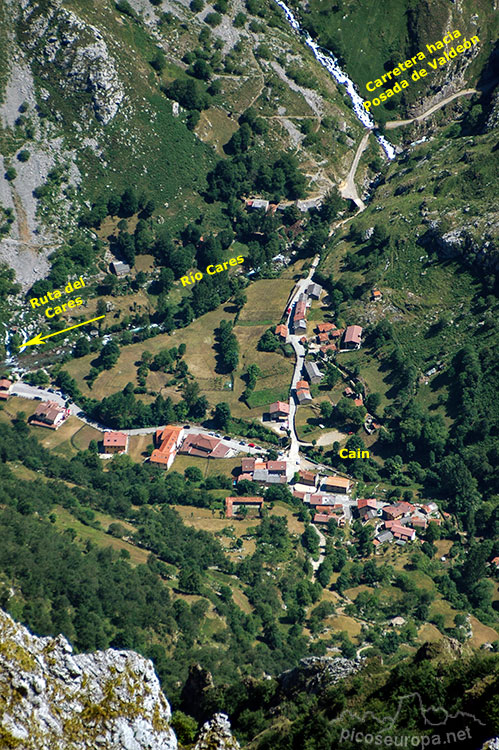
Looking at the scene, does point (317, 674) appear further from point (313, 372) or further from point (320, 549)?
point (313, 372)

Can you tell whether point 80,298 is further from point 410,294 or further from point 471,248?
point 471,248

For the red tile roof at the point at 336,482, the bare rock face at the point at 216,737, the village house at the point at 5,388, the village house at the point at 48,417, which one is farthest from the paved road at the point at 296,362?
the bare rock face at the point at 216,737

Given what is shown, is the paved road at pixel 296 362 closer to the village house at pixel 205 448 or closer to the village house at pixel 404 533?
the village house at pixel 205 448

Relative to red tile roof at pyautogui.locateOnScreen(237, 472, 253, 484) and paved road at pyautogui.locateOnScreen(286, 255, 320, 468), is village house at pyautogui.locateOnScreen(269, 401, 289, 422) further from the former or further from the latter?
red tile roof at pyautogui.locateOnScreen(237, 472, 253, 484)

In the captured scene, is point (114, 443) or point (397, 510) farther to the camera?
point (114, 443)

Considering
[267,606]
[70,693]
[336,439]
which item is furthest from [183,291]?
[70,693]

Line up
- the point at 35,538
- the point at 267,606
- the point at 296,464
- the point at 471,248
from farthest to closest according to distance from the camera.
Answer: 1. the point at 471,248
2. the point at 296,464
3. the point at 267,606
4. the point at 35,538

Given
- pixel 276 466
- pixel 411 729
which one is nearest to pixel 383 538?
pixel 276 466
